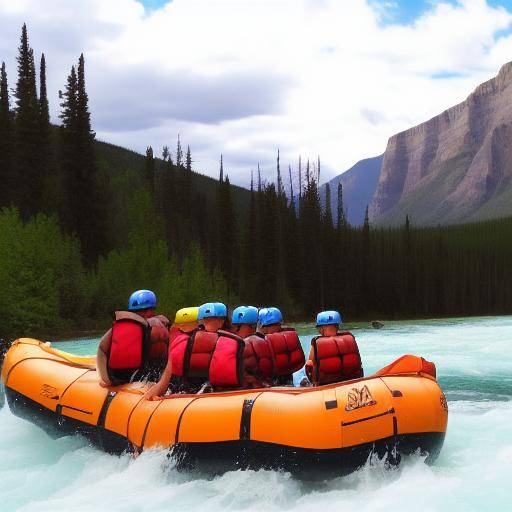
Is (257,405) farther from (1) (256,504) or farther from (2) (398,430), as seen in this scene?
(2) (398,430)

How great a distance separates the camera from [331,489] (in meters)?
6.65

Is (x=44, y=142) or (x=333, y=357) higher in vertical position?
(x=44, y=142)

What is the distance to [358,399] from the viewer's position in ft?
21.6

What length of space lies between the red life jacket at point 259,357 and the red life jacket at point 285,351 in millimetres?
244

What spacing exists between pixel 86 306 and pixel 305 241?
3408 centimetres

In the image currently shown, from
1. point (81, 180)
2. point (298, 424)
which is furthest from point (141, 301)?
point (81, 180)

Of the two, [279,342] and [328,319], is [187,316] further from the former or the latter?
[328,319]

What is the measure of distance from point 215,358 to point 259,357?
1.09 metres

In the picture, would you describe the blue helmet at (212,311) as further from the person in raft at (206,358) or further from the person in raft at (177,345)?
the person in raft at (177,345)

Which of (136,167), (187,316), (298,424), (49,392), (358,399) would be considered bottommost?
A: (49,392)

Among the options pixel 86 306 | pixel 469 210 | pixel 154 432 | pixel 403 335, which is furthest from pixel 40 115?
pixel 469 210

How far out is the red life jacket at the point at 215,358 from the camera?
7.36m

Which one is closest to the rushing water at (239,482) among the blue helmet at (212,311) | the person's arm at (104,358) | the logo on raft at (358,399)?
the logo on raft at (358,399)

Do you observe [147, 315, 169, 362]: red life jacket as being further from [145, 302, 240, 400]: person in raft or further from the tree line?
the tree line
